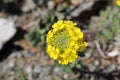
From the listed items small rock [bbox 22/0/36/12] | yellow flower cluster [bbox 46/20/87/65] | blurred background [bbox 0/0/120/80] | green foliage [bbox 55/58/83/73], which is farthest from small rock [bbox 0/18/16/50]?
yellow flower cluster [bbox 46/20/87/65]

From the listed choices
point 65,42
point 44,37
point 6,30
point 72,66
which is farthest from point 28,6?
point 65,42

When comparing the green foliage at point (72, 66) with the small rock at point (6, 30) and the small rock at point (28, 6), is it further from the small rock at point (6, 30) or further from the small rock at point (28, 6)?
the small rock at point (28, 6)

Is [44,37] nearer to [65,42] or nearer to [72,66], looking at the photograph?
[72,66]

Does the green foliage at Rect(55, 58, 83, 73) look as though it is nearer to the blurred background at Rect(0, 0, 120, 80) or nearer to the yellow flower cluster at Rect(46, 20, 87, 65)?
the blurred background at Rect(0, 0, 120, 80)

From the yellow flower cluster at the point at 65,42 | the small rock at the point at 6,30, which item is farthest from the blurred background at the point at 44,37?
the yellow flower cluster at the point at 65,42

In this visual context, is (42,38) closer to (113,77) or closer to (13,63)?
(13,63)

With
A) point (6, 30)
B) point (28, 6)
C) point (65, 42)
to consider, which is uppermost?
point (65, 42)

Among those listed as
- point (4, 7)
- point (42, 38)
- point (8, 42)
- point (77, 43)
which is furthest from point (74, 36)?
point (4, 7)
